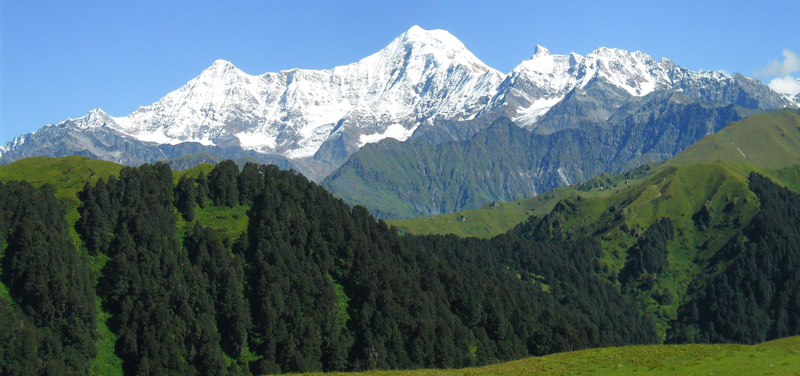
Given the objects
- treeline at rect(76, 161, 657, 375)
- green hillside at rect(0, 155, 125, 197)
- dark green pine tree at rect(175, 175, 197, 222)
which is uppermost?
green hillside at rect(0, 155, 125, 197)

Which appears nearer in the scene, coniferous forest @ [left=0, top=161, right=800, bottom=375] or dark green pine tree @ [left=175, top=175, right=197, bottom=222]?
coniferous forest @ [left=0, top=161, right=800, bottom=375]

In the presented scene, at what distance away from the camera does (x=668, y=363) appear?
80625 mm

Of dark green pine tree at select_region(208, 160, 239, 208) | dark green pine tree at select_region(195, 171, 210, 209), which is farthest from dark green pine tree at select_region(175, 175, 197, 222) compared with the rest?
dark green pine tree at select_region(208, 160, 239, 208)

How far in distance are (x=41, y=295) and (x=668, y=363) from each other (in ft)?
392

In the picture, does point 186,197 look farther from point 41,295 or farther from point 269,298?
point 41,295

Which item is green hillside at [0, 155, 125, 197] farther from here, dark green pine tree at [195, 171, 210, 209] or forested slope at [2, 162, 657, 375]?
dark green pine tree at [195, 171, 210, 209]

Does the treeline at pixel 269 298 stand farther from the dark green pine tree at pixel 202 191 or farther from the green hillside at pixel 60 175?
the green hillside at pixel 60 175

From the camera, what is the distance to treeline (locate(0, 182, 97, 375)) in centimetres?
12081

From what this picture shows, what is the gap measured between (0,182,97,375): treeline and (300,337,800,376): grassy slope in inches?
2924

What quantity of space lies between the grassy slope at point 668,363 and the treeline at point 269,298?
71.2m

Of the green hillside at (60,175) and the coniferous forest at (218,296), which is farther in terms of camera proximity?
the green hillside at (60,175)

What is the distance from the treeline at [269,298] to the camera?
479ft

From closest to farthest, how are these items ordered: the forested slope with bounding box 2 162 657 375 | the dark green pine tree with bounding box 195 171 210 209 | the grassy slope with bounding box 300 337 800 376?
the grassy slope with bounding box 300 337 800 376 < the forested slope with bounding box 2 162 657 375 < the dark green pine tree with bounding box 195 171 210 209

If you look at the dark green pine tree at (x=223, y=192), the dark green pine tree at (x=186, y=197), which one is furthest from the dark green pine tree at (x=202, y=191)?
the dark green pine tree at (x=223, y=192)
